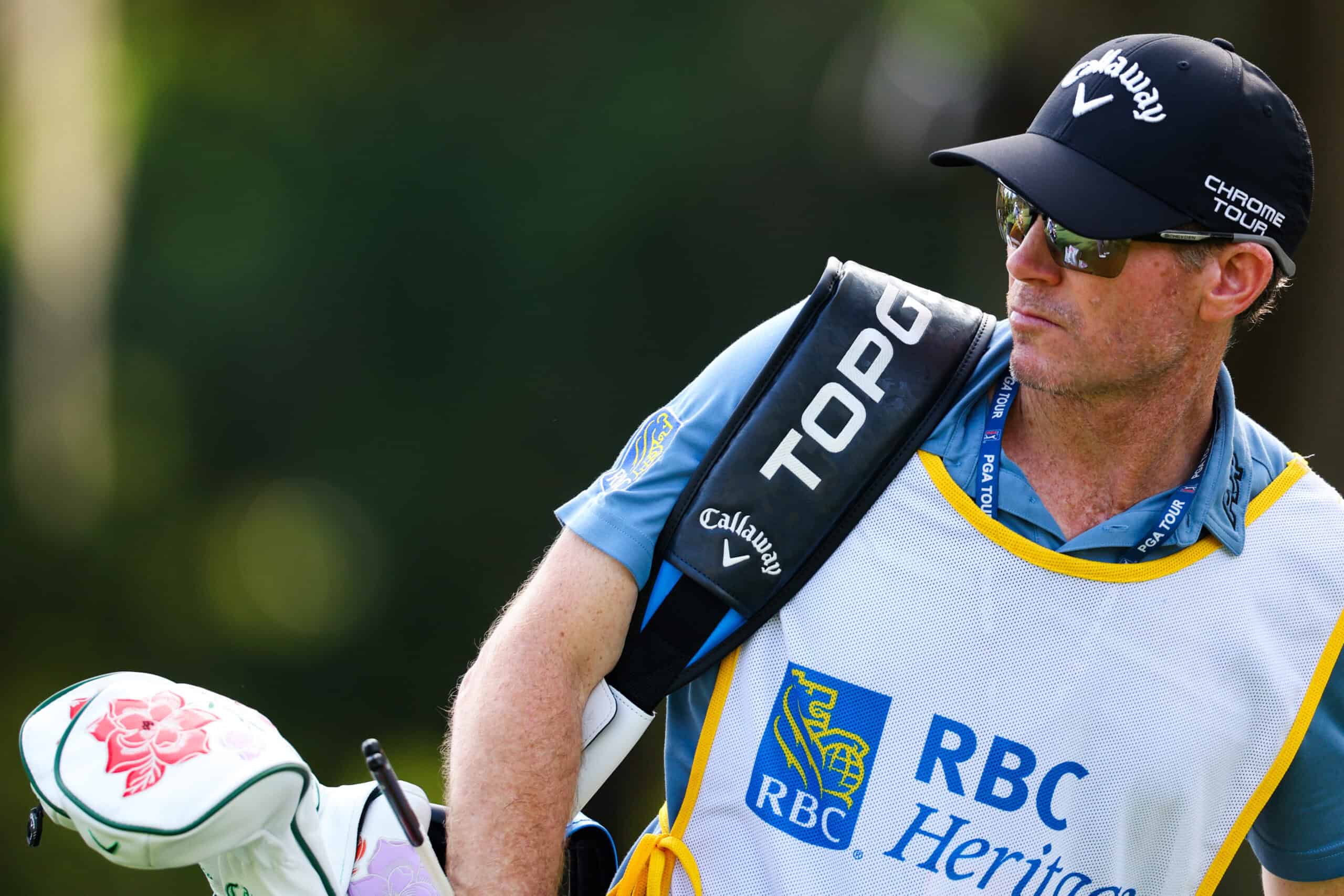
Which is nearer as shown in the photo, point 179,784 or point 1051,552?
point 179,784

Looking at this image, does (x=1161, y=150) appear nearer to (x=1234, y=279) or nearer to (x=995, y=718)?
(x=1234, y=279)

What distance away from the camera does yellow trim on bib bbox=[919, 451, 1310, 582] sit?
1617 millimetres

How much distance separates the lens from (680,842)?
1.65 metres

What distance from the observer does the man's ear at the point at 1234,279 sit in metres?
1.64

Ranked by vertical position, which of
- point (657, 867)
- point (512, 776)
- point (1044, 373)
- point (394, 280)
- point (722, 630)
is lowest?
point (394, 280)

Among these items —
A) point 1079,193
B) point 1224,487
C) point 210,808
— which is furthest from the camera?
point 1224,487

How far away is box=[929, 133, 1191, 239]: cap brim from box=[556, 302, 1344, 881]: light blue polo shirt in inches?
8.7

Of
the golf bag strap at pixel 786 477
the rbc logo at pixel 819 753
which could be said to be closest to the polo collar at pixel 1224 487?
the golf bag strap at pixel 786 477

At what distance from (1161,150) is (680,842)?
1.02 meters

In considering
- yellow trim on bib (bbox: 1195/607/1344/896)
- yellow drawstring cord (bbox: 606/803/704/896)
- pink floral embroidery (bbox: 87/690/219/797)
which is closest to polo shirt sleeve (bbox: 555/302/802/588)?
yellow drawstring cord (bbox: 606/803/704/896)

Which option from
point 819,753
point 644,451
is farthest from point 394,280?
point 819,753

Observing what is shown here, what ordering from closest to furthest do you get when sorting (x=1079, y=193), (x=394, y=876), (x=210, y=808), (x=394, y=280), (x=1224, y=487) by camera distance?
(x=210, y=808)
(x=394, y=876)
(x=1079, y=193)
(x=1224, y=487)
(x=394, y=280)

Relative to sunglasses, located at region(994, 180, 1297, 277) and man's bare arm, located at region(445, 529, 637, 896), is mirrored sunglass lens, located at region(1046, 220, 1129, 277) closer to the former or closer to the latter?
sunglasses, located at region(994, 180, 1297, 277)

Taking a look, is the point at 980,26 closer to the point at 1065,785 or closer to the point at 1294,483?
the point at 1294,483
